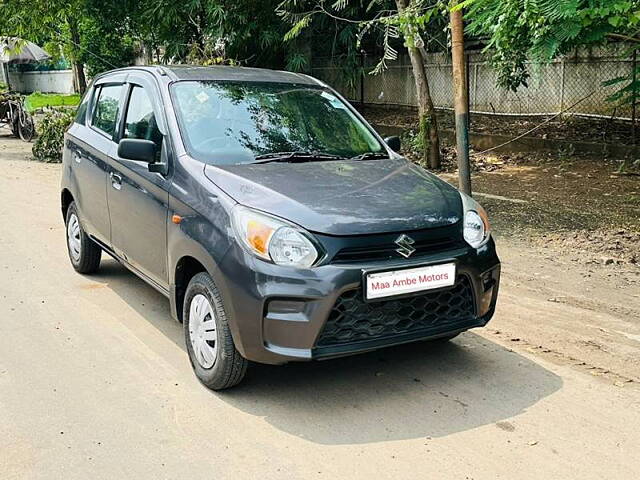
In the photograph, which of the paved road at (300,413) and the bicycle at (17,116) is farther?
the bicycle at (17,116)

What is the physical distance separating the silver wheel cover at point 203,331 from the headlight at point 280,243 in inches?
21.3

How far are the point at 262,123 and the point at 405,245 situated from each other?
5.38ft

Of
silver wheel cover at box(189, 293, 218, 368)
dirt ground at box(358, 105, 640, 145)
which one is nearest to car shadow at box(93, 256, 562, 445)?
silver wheel cover at box(189, 293, 218, 368)

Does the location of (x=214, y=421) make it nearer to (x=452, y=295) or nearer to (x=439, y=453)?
(x=439, y=453)

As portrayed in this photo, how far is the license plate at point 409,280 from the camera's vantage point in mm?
3824

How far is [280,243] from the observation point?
3844 millimetres

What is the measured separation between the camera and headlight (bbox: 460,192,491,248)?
4.32 metres

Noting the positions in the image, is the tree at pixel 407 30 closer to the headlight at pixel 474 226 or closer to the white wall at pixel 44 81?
the headlight at pixel 474 226

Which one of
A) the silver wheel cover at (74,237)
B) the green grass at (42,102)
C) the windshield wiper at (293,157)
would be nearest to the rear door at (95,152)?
the silver wheel cover at (74,237)

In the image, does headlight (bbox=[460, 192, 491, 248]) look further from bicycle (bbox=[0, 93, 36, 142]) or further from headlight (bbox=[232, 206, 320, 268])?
bicycle (bbox=[0, 93, 36, 142])

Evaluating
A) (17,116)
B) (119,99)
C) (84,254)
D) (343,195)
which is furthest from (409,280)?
(17,116)

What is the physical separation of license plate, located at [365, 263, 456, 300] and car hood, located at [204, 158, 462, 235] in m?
0.24

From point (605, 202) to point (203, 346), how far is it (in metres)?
6.57

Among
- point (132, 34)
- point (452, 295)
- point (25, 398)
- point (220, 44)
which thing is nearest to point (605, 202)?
point (452, 295)
